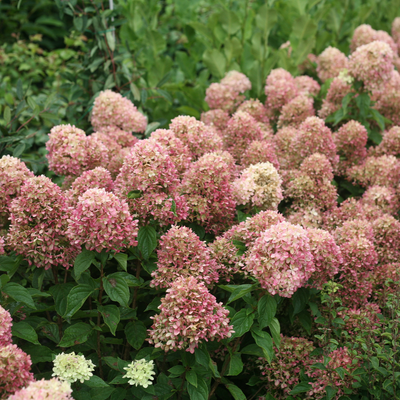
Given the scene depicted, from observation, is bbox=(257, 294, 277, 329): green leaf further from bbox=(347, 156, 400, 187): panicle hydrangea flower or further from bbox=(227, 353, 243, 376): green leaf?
bbox=(347, 156, 400, 187): panicle hydrangea flower

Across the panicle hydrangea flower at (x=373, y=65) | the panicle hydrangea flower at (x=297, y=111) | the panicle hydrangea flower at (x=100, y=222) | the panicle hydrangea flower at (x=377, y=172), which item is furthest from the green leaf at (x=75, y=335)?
→ the panicle hydrangea flower at (x=373, y=65)

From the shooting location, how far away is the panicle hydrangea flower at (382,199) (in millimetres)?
2684

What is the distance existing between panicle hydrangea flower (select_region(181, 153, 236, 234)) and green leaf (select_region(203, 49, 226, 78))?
207cm

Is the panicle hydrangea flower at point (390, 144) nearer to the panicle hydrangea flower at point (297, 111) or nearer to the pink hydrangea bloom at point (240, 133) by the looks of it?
the panicle hydrangea flower at point (297, 111)

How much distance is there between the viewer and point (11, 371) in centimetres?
152

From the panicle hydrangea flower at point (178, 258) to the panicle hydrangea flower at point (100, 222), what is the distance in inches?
7.6

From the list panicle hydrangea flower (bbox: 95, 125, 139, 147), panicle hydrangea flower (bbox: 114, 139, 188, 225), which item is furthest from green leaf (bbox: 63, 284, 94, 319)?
panicle hydrangea flower (bbox: 95, 125, 139, 147)

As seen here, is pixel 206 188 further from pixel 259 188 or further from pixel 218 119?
pixel 218 119

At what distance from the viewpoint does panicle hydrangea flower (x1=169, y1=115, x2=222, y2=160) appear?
7.88 feet

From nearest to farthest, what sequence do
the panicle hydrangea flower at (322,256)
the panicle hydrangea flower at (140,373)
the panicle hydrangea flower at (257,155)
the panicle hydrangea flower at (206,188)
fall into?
the panicle hydrangea flower at (140,373)
the panicle hydrangea flower at (322,256)
the panicle hydrangea flower at (206,188)
the panicle hydrangea flower at (257,155)

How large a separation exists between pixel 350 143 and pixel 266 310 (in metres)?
1.57

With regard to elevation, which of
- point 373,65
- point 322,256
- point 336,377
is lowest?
point 336,377

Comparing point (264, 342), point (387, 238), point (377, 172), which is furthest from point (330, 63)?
point (264, 342)

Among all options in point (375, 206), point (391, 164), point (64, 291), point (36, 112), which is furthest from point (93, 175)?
point (391, 164)
